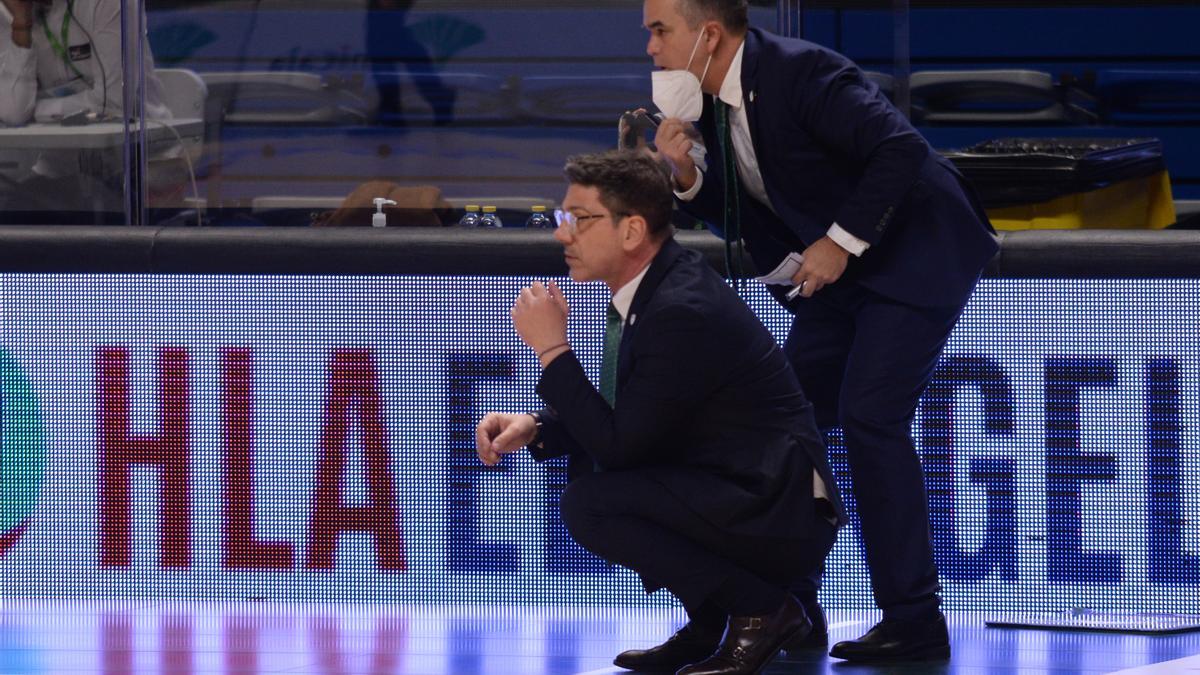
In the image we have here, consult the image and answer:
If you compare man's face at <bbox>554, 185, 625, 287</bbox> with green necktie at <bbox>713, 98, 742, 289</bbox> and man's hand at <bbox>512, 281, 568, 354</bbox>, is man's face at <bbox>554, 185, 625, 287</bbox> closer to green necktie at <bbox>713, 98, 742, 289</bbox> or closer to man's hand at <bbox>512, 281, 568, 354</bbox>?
man's hand at <bbox>512, 281, 568, 354</bbox>

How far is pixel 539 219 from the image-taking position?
4.17 meters

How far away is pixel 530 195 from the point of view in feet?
14.0

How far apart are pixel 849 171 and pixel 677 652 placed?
0.95 meters

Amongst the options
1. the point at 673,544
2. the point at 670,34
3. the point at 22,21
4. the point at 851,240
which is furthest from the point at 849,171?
the point at 22,21

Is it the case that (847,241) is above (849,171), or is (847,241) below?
below

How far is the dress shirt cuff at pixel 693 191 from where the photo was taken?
3.41 m

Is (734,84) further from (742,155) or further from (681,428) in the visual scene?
(681,428)

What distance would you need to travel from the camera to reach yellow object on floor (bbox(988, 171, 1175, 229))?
417 cm

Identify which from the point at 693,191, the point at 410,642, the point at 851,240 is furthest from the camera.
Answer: the point at 410,642

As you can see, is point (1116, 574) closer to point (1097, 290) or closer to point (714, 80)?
point (1097, 290)

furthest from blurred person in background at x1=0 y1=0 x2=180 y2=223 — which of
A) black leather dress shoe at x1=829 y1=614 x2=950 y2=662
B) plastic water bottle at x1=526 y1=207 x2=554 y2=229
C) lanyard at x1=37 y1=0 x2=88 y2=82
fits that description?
black leather dress shoe at x1=829 y1=614 x2=950 y2=662

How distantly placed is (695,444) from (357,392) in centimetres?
106

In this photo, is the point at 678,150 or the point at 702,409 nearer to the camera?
the point at 702,409

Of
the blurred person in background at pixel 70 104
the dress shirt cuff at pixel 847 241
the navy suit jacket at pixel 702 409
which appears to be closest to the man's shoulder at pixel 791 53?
the dress shirt cuff at pixel 847 241
